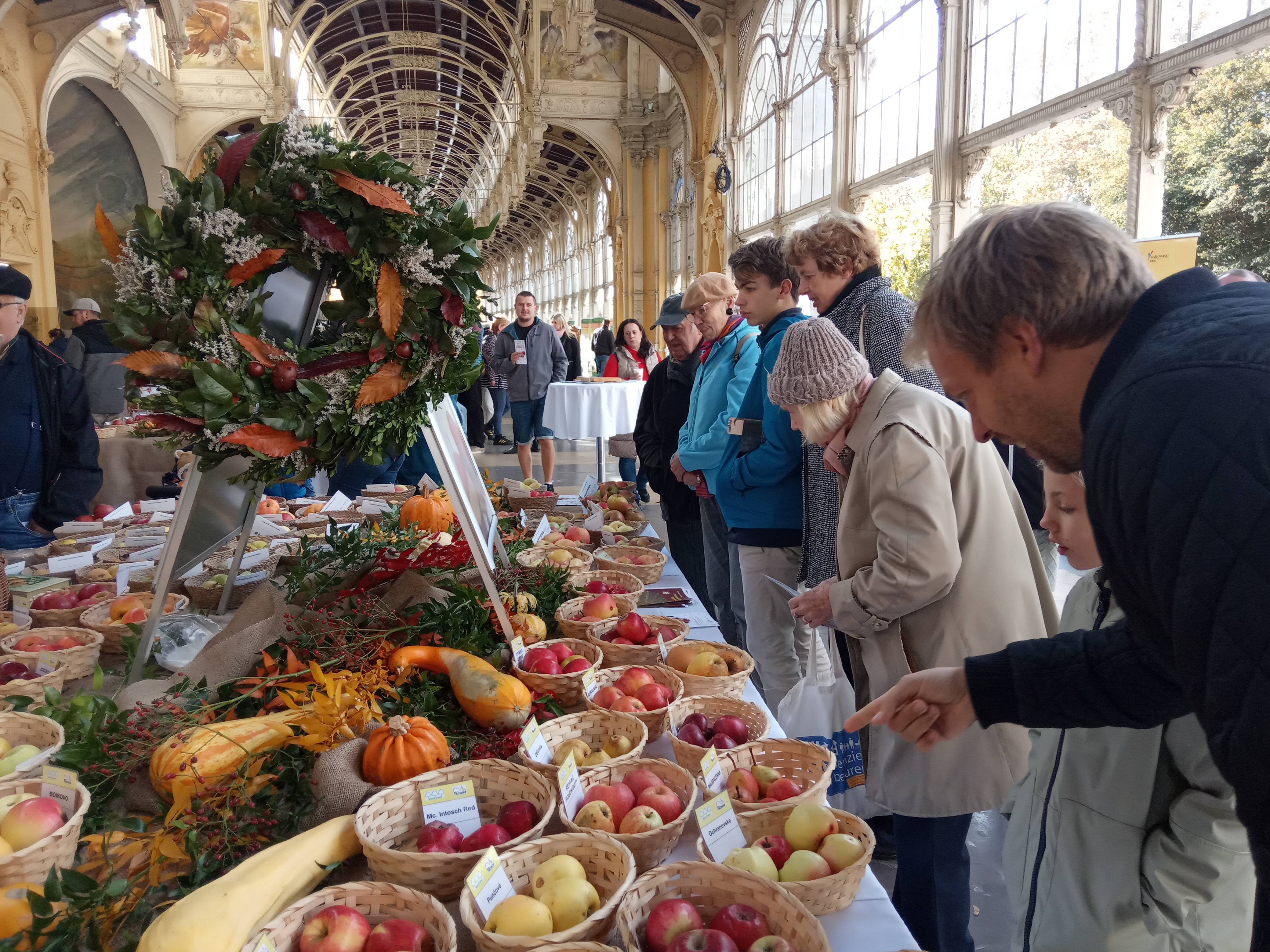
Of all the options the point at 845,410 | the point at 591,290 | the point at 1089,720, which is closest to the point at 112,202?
the point at 591,290

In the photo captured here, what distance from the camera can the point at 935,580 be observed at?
1.80 metres

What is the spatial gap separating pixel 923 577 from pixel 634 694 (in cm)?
68

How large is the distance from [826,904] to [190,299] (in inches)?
64.4

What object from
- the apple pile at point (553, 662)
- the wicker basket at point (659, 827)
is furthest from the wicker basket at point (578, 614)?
the wicker basket at point (659, 827)

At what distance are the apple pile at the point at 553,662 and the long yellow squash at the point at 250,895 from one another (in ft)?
2.14

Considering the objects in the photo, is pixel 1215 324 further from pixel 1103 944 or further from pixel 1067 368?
pixel 1103 944

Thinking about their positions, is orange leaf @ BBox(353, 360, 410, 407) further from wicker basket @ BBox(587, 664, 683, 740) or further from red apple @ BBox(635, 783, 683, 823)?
red apple @ BBox(635, 783, 683, 823)

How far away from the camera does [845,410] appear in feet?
6.56

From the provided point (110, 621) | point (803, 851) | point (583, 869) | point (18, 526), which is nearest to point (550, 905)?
point (583, 869)

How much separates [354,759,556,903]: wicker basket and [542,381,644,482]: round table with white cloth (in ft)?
21.9

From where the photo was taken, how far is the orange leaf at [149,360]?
5.47 ft

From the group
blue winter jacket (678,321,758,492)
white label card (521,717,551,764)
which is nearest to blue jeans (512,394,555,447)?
blue winter jacket (678,321,758,492)

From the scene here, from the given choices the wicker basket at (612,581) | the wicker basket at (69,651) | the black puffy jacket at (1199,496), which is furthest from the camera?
the wicker basket at (612,581)

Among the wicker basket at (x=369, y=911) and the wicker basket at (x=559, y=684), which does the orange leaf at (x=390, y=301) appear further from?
the wicker basket at (x=369, y=911)
